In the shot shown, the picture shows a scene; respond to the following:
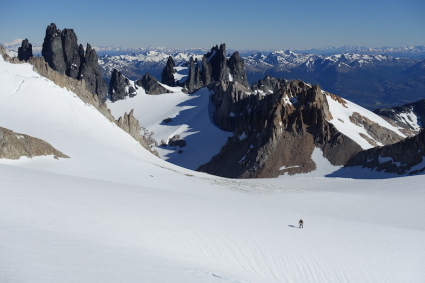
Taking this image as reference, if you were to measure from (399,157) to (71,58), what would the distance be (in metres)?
120

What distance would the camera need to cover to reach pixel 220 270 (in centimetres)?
1486

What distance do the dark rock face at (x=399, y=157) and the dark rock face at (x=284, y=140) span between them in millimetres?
4519

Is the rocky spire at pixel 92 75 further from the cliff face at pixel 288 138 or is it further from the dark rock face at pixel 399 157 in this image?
the dark rock face at pixel 399 157

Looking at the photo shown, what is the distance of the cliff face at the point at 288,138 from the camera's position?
72062 mm

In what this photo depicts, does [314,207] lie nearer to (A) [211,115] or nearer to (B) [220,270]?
(B) [220,270]

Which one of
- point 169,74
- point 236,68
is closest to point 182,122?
point 236,68

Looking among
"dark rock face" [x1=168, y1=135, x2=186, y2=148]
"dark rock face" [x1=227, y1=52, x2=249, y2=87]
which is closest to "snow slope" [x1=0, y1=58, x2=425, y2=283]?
"dark rock face" [x1=168, y1=135, x2=186, y2=148]

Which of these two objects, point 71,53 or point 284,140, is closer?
point 284,140

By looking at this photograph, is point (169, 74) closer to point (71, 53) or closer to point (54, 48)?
point (71, 53)

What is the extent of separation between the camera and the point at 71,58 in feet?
458

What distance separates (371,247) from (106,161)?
28962 mm

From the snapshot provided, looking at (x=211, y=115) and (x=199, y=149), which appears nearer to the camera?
(x=199, y=149)

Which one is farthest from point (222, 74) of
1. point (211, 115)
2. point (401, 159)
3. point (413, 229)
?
point (413, 229)

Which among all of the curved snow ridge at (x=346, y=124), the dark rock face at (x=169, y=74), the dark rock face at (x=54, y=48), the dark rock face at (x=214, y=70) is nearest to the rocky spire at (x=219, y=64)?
the dark rock face at (x=214, y=70)
